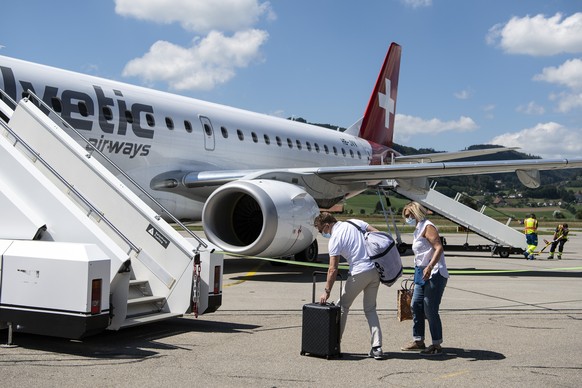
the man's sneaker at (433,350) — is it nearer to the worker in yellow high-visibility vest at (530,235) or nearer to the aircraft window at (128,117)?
the aircraft window at (128,117)

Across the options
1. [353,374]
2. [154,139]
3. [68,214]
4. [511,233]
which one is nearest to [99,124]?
[154,139]

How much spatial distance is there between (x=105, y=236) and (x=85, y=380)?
1.82m

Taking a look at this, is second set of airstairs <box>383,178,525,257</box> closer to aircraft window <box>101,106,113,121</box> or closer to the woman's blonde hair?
aircraft window <box>101,106,113,121</box>

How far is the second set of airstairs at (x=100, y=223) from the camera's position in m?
6.54

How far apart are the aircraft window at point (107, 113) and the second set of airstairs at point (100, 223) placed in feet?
12.3

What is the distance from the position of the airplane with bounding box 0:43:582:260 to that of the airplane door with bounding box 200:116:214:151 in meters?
0.02

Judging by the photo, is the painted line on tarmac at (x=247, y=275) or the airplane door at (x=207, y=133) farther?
the airplane door at (x=207, y=133)

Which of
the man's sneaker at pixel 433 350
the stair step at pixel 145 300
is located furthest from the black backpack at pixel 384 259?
the stair step at pixel 145 300

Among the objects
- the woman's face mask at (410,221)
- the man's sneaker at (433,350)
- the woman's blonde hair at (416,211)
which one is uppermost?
the woman's blonde hair at (416,211)

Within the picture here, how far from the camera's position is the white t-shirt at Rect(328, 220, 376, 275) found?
6152mm

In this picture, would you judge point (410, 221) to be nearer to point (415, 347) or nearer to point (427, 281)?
point (427, 281)

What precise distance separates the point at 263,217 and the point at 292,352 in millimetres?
5233

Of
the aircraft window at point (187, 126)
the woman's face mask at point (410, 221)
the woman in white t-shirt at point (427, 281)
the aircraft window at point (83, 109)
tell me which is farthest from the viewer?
the aircraft window at point (187, 126)

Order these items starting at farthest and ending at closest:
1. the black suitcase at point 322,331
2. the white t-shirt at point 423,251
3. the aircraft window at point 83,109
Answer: the aircraft window at point 83,109 < the white t-shirt at point 423,251 < the black suitcase at point 322,331
